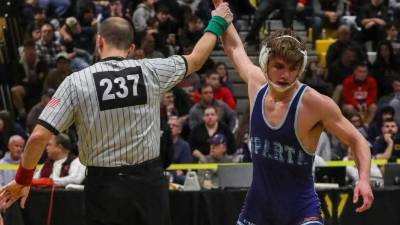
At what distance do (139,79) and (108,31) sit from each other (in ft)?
1.13

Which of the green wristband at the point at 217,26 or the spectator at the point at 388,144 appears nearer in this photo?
the green wristband at the point at 217,26

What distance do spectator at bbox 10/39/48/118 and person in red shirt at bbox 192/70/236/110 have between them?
2461mm

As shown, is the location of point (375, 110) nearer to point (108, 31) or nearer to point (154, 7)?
point (154, 7)

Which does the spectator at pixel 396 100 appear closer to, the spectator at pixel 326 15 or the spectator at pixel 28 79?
the spectator at pixel 326 15

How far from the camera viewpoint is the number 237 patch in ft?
22.9

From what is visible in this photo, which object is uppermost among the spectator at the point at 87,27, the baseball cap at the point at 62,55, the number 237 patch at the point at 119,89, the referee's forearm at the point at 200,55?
the referee's forearm at the point at 200,55

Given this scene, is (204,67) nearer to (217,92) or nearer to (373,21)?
(217,92)

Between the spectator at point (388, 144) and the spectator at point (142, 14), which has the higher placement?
the spectator at point (142, 14)

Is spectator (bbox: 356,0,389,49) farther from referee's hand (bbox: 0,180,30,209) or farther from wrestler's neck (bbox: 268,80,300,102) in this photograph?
referee's hand (bbox: 0,180,30,209)

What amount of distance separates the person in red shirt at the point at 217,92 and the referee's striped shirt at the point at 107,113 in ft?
32.4

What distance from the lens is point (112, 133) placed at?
22.9 ft

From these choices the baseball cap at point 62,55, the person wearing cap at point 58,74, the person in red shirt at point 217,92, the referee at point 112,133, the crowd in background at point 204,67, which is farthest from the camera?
the baseball cap at point 62,55

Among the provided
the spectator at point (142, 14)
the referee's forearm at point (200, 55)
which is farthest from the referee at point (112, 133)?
the spectator at point (142, 14)

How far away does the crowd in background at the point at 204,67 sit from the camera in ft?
48.8
